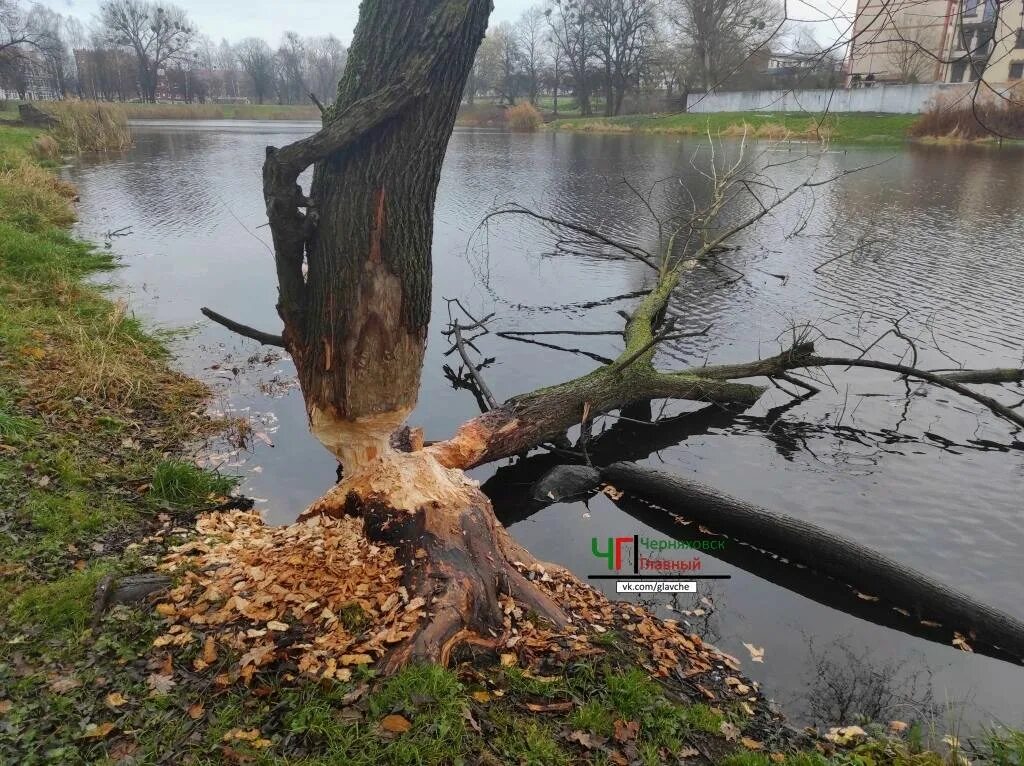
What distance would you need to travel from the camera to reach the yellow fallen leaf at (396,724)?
3127mm

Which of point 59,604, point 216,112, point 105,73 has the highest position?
point 105,73

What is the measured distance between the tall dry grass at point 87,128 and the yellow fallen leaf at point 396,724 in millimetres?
33628

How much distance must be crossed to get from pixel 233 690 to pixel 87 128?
33.7 metres

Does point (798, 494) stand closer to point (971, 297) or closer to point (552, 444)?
point (552, 444)

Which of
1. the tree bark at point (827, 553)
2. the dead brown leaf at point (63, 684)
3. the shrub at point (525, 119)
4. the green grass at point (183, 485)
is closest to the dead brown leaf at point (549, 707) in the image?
the dead brown leaf at point (63, 684)

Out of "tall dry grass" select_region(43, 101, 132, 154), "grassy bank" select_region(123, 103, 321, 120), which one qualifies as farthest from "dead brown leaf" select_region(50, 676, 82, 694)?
"grassy bank" select_region(123, 103, 321, 120)

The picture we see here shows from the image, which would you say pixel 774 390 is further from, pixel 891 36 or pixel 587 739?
pixel 587 739

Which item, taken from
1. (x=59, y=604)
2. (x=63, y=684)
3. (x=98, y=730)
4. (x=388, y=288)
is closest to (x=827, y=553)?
(x=388, y=288)

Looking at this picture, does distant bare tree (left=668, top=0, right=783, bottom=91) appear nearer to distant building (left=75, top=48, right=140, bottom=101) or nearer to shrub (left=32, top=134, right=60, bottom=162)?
shrub (left=32, top=134, right=60, bottom=162)

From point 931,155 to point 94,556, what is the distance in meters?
33.2

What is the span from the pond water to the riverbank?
0.94 m

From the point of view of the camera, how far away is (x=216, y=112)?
67.1 m

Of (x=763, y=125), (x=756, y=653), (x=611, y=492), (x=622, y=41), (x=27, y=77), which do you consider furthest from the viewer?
(x=622, y=41)

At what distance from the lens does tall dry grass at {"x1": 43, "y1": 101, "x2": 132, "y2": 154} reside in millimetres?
29562
